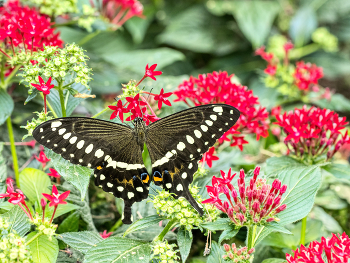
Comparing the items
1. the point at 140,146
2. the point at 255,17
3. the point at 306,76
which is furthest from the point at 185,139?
the point at 255,17

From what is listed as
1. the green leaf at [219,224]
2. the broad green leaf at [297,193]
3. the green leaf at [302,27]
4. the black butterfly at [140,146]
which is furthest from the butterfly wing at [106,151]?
the green leaf at [302,27]

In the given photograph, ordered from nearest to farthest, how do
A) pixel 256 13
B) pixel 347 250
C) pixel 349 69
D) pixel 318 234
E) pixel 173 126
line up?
pixel 347 250 → pixel 173 126 → pixel 318 234 → pixel 256 13 → pixel 349 69

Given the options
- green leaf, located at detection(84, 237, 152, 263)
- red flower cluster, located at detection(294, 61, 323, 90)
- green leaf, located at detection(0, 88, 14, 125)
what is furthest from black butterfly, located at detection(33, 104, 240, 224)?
red flower cluster, located at detection(294, 61, 323, 90)

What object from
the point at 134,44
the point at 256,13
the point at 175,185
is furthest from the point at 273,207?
the point at 134,44

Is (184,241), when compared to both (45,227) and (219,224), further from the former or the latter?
(45,227)

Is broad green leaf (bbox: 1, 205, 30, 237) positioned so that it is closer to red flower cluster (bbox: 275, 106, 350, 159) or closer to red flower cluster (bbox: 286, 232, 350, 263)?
red flower cluster (bbox: 286, 232, 350, 263)

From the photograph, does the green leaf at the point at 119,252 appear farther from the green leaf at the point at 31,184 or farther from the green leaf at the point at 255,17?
the green leaf at the point at 255,17

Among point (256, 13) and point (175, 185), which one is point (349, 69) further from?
point (175, 185)
